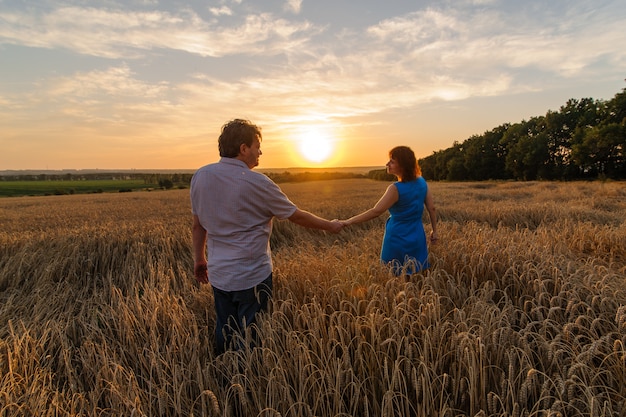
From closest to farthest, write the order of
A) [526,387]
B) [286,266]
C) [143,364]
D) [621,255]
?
[526,387]
[143,364]
[286,266]
[621,255]

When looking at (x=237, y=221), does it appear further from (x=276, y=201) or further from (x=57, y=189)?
(x=57, y=189)

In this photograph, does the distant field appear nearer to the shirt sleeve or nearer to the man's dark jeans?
the man's dark jeans

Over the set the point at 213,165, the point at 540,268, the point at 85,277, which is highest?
the point at 213,165

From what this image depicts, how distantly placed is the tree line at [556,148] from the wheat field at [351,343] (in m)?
46.7

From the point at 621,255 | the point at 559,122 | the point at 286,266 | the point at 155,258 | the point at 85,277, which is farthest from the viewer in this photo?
the point at 559,122

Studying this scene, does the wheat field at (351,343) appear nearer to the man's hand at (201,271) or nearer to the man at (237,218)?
the man at (237,218)

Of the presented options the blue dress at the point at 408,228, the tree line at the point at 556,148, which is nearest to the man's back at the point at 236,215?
the blue dress at the point at 408,228

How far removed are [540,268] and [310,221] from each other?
2570mm

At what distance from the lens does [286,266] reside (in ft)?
13.8

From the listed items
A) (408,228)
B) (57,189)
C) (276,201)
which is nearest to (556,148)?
(408,228)

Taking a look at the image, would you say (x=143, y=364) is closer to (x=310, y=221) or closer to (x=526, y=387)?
(x=310, y=221)

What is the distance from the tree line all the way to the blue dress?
4664cm

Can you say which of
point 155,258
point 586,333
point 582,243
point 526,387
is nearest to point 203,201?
point 526,387

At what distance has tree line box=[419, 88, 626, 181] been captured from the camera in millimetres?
39562
